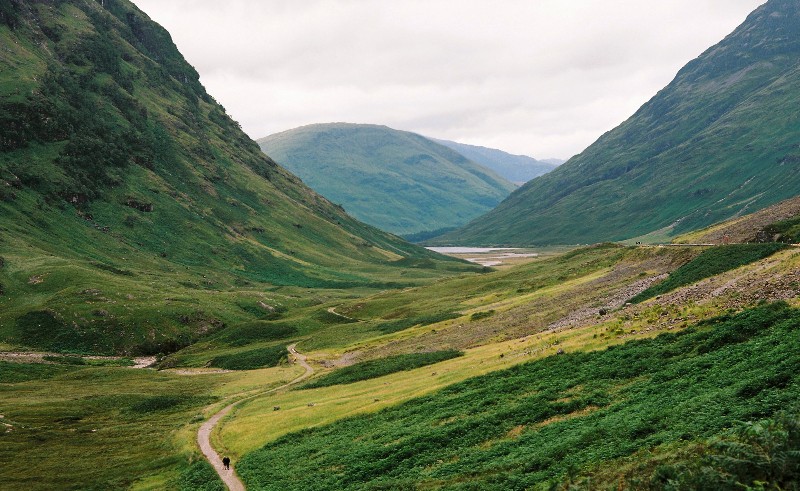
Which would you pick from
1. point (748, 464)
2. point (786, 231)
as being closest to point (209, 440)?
point (748, 464)

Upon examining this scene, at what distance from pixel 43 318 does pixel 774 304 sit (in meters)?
151

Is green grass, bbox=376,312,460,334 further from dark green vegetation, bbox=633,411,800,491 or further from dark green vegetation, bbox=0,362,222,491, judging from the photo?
dark green vegetation, bbox=633,411,800,491

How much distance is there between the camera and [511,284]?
143375 mm

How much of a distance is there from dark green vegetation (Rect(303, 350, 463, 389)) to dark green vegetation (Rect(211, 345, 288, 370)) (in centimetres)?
3213

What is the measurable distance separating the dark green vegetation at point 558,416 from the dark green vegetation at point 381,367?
2254 cm

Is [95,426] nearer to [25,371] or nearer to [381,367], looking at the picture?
[381,367]

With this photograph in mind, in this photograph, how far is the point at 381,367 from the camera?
82.2 meters

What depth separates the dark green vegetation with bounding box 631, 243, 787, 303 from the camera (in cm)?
6475

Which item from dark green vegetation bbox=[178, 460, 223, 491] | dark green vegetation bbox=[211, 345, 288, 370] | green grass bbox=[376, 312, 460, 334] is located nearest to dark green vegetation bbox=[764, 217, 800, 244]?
green grass bbox=[376, 312, 460, 334]

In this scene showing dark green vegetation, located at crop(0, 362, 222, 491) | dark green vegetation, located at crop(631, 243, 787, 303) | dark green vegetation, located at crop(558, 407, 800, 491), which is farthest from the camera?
dark green vegetation, located at crop(631, 243, 787, 303)

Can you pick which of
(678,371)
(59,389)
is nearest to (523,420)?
(678,371)

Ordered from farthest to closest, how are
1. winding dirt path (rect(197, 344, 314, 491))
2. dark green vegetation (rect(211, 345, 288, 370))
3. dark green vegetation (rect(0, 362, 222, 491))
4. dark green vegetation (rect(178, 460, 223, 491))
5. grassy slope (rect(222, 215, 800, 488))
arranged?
dark green vegetation (rect(211, 345, 288, 370))
dark green vegetation (rect(0, 362, 222, 491))
grassy slope (rect(222, 215, 800, 488))
winding dirt path (rect(197, 344, 314, 491))
dark green vegetation (rect(178, 460, 223, 491))

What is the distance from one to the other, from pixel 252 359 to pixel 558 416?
301 feet

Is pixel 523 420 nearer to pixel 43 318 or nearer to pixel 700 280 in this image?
pixel 700 280
